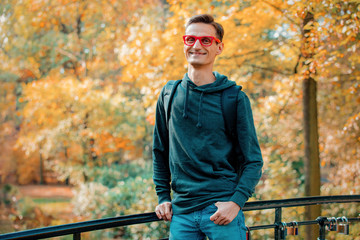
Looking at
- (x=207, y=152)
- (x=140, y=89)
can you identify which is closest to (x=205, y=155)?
(x=207, y=152)

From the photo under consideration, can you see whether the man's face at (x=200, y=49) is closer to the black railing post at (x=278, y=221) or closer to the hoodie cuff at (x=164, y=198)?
the hoodie cuff at (x=164, y=198)

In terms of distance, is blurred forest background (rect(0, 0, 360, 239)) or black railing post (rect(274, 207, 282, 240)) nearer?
black railing post (rect(274, 207, 282, 240))

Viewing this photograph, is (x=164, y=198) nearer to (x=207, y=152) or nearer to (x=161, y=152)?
(x=161, y=152)

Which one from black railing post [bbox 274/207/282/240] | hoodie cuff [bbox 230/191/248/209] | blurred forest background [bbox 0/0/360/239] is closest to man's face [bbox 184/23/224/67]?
hoodie cuff [bbox 230/191/248/209]

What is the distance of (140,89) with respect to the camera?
13.1 metres

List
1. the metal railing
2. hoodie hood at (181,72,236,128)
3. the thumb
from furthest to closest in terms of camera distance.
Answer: hoodie hood at (181,72,236,128) → the thumb → the metal railing

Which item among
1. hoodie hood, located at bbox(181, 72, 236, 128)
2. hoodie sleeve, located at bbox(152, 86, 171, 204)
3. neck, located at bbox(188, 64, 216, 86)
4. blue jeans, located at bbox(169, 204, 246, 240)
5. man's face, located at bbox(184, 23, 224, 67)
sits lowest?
blue jeans, located at bbox(169, 204, 246, 240)

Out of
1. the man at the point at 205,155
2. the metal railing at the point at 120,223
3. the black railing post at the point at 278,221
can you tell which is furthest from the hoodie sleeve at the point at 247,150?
the black railing post at the point at 278,221

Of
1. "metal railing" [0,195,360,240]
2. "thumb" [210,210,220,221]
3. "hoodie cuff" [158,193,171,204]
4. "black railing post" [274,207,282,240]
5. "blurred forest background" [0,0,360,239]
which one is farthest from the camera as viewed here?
"blurred forest background" [0,0,360,239]

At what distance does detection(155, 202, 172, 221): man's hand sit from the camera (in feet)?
6.41

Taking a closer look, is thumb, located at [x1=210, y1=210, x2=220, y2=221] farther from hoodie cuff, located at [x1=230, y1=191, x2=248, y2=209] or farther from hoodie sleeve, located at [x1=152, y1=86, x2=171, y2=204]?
hoodie sleeve, located at [x1=152, y1=86, x2=171, y2=204]

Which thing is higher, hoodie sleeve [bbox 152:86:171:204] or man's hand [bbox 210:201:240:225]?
hoodie sleeve [bbox 152:86:171:204]

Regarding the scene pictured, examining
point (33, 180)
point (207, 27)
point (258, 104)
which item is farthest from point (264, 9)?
point (33, 180)

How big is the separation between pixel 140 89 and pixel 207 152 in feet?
37.4
